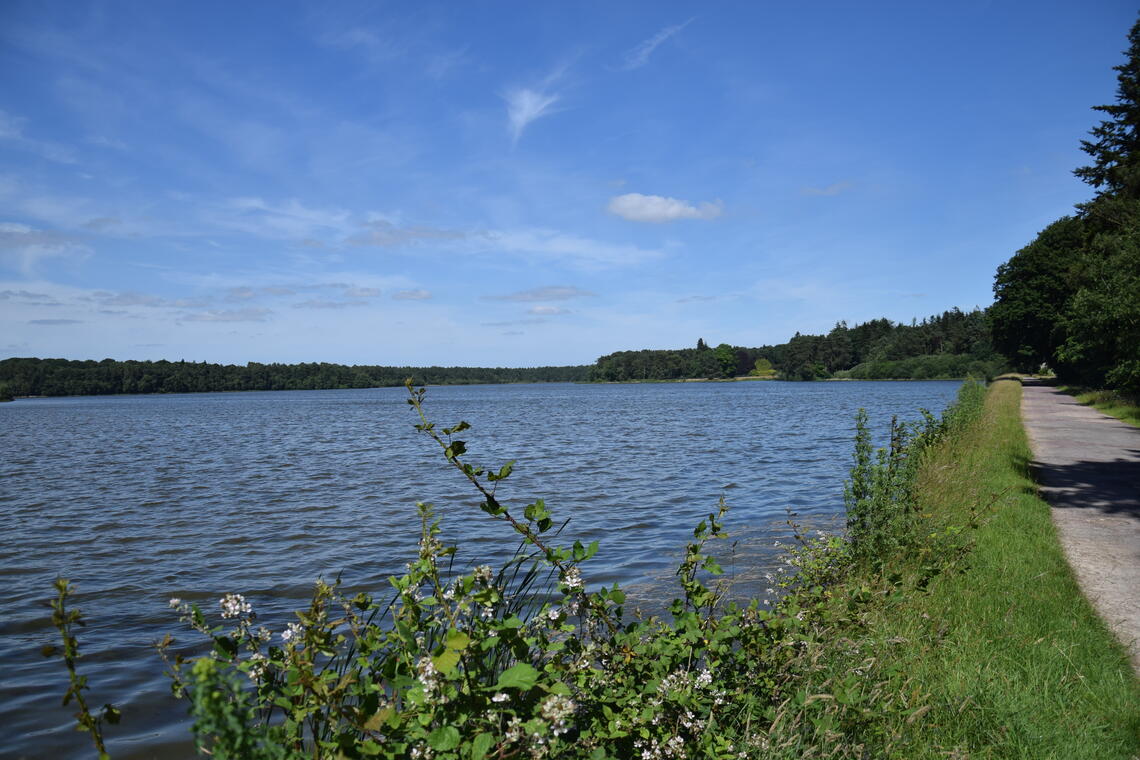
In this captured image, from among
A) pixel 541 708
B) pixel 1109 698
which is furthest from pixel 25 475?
pixel 1109 698

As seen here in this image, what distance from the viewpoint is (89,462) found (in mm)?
23594

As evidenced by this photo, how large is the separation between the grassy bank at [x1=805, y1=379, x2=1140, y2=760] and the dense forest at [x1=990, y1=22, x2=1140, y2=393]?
12171 millimetres

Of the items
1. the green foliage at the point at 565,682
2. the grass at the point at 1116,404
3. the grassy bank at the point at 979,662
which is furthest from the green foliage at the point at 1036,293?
the green foliage at the point at 565,682

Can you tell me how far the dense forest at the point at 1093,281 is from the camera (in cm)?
1686

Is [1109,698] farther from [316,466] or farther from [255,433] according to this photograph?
[255,433]

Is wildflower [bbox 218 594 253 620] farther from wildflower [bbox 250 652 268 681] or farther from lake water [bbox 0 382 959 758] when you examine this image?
lake water [bbox 0 382 959 758]

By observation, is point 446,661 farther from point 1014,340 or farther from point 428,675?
point 1014,340

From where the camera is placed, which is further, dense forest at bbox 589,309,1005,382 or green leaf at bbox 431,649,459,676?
dense forest at bbox 589,309,1005,382

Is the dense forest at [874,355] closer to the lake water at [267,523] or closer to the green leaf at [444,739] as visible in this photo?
the lake water at [267,523]

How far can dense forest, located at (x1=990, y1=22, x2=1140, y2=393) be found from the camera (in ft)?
55.3

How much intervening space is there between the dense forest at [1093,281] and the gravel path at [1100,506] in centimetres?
231

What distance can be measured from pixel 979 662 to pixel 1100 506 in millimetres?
7049

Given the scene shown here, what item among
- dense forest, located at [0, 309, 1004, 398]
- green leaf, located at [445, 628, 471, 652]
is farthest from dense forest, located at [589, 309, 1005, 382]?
green leaf, located at [445, 628, 471, 652]

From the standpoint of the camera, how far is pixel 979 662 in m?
4.66
